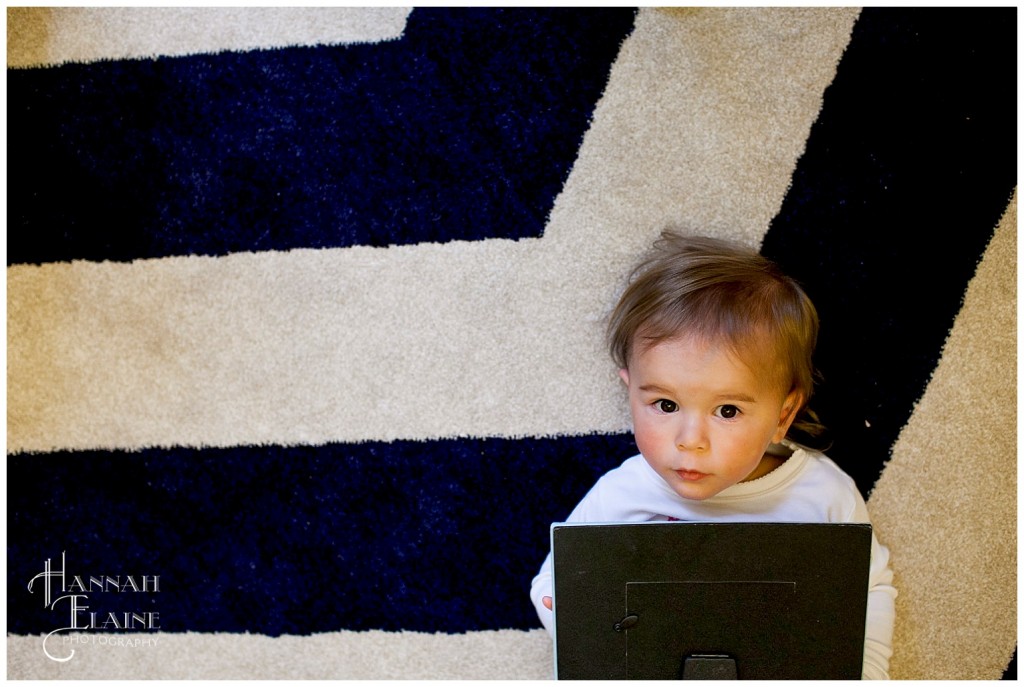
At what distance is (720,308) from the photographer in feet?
2.44

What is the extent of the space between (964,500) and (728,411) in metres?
0.35

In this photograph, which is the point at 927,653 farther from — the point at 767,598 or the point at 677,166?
the point at 677,166

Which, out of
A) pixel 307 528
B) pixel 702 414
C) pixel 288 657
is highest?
pixel 702 414

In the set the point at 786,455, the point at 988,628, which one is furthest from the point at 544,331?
the point at 988,628

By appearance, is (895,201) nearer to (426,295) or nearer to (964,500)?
(964,500)

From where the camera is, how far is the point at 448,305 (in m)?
0.87

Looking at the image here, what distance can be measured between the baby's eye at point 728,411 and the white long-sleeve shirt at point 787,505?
0.36ft

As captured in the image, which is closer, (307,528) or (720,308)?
(720,308)

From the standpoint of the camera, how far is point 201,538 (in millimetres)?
885

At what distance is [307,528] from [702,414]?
1.65 feet

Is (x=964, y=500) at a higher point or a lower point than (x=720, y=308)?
lower

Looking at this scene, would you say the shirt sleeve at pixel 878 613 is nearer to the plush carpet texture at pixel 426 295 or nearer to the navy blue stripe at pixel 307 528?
the plush carpet texture at pixel 426 295

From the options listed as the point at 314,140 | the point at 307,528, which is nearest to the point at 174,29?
Answer: the point at 314,140

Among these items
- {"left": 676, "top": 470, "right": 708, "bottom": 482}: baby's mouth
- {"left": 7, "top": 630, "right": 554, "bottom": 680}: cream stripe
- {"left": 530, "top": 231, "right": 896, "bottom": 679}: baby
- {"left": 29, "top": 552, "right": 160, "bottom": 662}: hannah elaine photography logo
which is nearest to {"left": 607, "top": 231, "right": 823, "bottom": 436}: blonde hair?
{"left": 530, "top": 231, "right": 896, "bottom": 679}: baby
